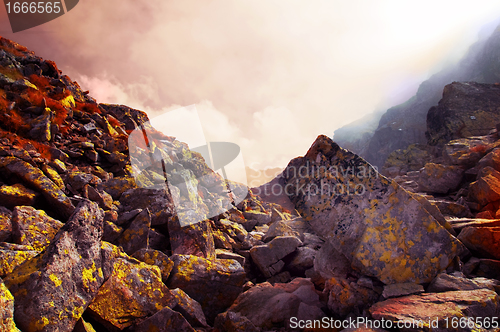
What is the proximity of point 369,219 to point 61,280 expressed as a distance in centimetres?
767

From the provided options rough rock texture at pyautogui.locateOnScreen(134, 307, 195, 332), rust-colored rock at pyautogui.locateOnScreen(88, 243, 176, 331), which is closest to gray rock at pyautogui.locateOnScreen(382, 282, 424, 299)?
rough rock texture at pyautogui.locateOnScreen(134, 307, 195, 332)

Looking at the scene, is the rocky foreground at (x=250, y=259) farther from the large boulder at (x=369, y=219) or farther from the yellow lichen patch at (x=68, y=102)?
the yellow lichen patch at (x=68, y=102)

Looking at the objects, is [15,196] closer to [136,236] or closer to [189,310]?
[136,236]

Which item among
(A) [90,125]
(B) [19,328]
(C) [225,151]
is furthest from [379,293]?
(C) [225,151]

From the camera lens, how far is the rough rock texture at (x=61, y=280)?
153 inches

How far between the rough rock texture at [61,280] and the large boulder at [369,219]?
244 inches

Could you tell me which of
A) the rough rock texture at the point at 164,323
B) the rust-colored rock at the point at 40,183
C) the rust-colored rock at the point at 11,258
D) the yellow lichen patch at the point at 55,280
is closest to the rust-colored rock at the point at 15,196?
the rust-colored rock at the point at 40,183

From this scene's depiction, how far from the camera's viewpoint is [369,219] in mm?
6398

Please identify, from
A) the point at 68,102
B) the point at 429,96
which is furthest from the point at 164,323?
the point at 429,96

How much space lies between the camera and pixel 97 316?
15.7ft

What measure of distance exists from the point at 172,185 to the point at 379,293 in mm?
13761

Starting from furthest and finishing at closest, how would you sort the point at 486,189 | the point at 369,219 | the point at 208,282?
the point at 486,189 < the point at 208,282 < the point at 369,219

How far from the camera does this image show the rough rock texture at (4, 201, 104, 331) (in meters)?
3.89

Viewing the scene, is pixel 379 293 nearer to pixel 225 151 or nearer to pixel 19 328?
pixel 19 328
